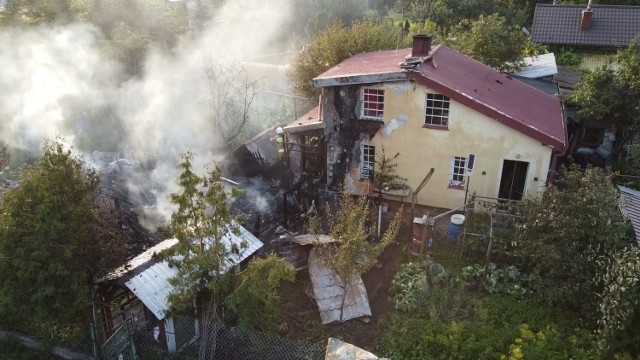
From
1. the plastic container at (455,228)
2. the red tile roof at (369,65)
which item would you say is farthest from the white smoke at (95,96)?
the plastic container at (455,228)

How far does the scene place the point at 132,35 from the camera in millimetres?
26281

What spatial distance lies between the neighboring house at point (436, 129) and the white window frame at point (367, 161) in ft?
0.12

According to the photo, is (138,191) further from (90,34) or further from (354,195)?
A: (90,34)

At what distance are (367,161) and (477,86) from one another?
4.50 meters

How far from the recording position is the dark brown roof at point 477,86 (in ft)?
50.2

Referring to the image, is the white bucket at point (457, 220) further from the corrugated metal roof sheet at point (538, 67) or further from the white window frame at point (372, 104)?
the corrugated metal roof sheet at point (538, 67)

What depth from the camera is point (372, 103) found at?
16797 millimetres

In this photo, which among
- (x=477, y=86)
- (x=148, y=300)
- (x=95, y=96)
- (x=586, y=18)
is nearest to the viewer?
(x=148, y=300)

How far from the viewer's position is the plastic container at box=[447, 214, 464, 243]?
14.9 meters

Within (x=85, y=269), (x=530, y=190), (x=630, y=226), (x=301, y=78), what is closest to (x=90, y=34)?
(x=301, y=78)

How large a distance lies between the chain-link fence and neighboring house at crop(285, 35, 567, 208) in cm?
790

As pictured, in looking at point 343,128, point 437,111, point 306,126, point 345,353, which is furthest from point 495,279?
point 306,126

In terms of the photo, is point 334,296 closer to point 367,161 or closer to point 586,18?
point 367,161

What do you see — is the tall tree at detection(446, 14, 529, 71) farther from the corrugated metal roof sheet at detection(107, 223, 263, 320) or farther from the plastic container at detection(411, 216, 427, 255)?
the corrugated metal roof sheet at detection(107, 223, 263, 320)
